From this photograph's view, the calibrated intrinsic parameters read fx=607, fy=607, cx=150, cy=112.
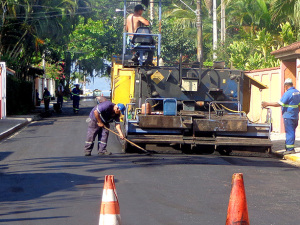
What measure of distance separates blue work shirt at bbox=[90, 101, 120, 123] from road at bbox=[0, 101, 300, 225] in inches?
35.5

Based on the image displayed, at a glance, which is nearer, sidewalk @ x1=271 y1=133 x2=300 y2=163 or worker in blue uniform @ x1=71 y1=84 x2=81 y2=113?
sidewalk @ x1=271 y1=133 x2=300 y2=163

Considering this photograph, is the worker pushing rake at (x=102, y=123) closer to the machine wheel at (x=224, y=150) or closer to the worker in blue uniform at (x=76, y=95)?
the machine wheel at (x=224, y=150)

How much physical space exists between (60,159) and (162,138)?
2.51 meters

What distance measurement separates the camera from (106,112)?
14.4m

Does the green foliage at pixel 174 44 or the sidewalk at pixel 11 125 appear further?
the green foliage at pixel 174 44

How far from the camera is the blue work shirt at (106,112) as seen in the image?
1428 cm

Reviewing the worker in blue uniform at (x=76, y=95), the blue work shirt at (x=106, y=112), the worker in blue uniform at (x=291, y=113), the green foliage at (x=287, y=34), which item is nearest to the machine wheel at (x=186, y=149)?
the blue work shirt at (x=106, y=112)

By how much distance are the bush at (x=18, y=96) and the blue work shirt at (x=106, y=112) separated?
16.0 meters

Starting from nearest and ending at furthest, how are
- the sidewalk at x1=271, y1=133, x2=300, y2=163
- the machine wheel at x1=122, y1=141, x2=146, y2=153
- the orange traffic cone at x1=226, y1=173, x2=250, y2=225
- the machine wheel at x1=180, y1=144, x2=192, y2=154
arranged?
1. the orange traffic cone at x1=226, y1=173, x2=250, y2=225
2. the sidewalk at x1=271, y1=133, x2=300, y2=163
3. the machine wheel at x1=122, y1=141, x2=146, y2=153
4. the machine wheel at x1=180, y1=144, x2=192, y2=154

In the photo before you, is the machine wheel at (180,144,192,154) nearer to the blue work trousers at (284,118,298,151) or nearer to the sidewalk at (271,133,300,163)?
the sidewalk at (271,133,300,163)

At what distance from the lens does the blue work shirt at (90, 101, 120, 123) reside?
14.3 metres

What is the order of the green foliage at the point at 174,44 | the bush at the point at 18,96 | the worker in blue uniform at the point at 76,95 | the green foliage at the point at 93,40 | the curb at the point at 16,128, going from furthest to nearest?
the green foliage at the point at 93,40 → the green foliage at the point at 174,44 → the worker in blue uniform at the point at 76,95 → the bush at the point at 18,96 → the curb at the point at 16,128

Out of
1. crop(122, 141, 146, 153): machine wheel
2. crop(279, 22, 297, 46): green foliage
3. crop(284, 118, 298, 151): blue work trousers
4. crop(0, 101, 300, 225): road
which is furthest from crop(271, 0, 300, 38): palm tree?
crop(122, 141, 146, 153): machine wheel

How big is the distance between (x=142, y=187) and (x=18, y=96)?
24.9m
